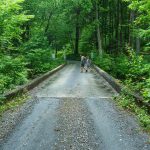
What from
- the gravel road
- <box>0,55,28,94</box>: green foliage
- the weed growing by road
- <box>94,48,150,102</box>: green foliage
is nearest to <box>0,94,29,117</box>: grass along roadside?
the weed growing by road

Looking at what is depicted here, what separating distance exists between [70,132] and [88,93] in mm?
8780

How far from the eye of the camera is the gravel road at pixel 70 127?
9000 mm

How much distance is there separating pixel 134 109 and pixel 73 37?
219ft

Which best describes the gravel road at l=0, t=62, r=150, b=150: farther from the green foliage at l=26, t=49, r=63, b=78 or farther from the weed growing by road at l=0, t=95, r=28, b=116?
the green foliage at l=26, t=49, r=63, b=78

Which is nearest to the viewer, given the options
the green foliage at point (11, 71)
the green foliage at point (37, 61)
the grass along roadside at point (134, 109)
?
the grass along roadside at point (134, 109)

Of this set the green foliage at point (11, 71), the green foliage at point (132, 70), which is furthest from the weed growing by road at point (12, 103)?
the green foliage at point (132, 70)

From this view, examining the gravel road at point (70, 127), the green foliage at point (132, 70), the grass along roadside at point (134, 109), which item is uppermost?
the green foliage at point (132, 70)

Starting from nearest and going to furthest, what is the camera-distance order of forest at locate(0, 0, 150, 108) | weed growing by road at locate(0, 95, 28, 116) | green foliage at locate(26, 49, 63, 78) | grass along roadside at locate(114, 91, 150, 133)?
1. grass along roadside at locate(114, 91, 150, 133)
2. weed growing by road at locate(0, 95, 28, 116)
3. forest at locate(0, 0, 150, 108)
4. green foliage at locate(26, 49, 63, 78)

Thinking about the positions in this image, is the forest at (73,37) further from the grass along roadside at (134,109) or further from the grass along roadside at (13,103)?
the grass along roadside at (13,103)

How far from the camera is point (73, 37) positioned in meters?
79.5

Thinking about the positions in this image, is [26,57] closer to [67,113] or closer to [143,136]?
[67,113]

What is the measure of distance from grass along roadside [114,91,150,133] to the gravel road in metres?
0.24

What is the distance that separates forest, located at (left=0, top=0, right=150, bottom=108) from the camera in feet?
55.8

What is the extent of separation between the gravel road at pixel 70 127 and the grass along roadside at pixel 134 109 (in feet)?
0.80
